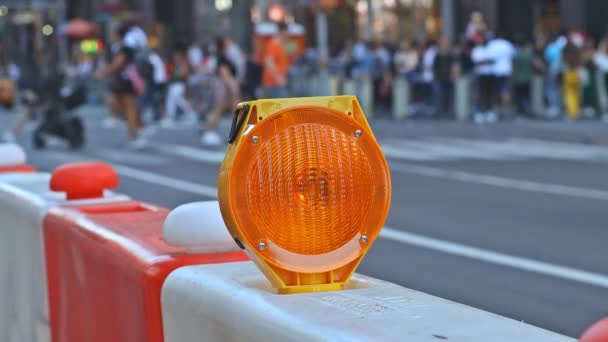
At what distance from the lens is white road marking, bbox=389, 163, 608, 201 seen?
1294cm

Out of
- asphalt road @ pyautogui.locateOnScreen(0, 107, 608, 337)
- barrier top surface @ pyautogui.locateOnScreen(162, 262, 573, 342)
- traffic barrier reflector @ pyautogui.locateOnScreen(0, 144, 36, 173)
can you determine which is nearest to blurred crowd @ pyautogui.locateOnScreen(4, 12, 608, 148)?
asphalt road @ pyautogui.locateOnScreen(0, 107, 608, 337)

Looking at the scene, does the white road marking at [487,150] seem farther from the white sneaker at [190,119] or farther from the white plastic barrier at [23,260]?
the white plastic barrier at [23,260]

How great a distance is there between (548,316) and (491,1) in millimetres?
28730

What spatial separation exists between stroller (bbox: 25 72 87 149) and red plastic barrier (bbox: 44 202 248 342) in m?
17.8

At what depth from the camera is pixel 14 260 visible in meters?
4.25

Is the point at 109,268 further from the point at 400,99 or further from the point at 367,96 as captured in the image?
the point at 367,96

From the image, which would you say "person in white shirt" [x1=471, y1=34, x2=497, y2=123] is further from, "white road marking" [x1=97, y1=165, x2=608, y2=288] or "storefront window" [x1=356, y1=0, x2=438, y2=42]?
"white road marking" [x1=97, y1=165, x2=608, y2=288]

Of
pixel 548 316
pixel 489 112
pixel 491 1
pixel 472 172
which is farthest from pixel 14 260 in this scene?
pixel 491 1

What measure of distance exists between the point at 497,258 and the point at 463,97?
1832 centimetres

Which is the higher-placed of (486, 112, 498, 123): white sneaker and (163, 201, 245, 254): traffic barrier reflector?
(163, 201, 245, 254): traffic barrier reflector

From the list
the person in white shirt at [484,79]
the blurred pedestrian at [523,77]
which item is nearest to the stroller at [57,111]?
the person in white shirt at [484,79]

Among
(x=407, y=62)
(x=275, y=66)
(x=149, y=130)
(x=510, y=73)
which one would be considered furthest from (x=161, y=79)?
(x=510, y=73)

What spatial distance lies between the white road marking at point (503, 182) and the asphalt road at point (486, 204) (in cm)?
1

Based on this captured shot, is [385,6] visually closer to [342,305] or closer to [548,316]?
[548,316]
